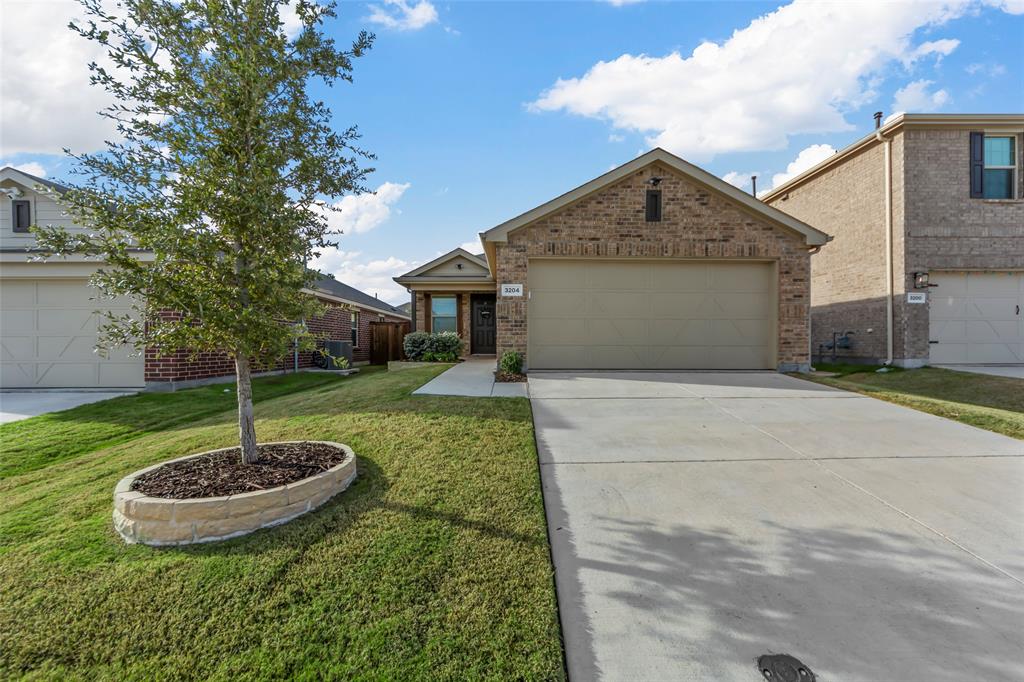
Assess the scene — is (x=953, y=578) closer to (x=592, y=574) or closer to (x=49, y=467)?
(x=592, y=574)

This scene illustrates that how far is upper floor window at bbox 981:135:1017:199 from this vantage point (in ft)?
34.3

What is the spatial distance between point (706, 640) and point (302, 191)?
4271 millimetres

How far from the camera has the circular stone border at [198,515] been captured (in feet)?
9.39

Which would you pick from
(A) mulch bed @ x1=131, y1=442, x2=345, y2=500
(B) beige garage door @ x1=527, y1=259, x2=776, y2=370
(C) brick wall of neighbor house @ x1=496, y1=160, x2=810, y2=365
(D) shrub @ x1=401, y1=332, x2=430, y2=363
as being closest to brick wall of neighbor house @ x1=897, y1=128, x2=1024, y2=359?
(C) brick wall of neighbor house @ x1=496, y1=160, x2=810, y2=365

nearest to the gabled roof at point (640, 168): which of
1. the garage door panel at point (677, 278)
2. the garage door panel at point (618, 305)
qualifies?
the garage door panel at point (677, 278)

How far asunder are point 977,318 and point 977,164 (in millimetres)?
3799

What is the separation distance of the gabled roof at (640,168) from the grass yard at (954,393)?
11.2ft

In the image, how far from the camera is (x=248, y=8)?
3.32 meters

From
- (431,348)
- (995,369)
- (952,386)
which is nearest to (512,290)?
(431,348)

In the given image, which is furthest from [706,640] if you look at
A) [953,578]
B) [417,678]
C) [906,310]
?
[906,310]

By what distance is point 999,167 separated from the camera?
34.3 ft

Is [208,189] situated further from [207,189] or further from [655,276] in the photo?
[655,276]

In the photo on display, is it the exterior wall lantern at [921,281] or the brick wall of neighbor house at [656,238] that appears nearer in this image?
the brick wall of neighbor house at [656,238]

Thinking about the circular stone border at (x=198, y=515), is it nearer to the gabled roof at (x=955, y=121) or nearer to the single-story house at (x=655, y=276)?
the single-story house at (x=655, y=276)
